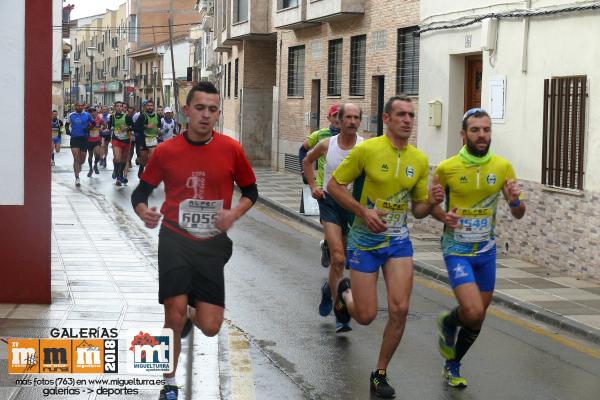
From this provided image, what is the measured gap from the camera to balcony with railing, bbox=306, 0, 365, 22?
25.3 metres

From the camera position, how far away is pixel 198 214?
684cm

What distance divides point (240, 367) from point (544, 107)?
780 cm

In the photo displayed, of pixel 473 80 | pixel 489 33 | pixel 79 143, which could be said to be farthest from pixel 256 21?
pixel 489 33

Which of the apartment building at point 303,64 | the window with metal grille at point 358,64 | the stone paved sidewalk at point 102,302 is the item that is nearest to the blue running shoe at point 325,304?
the stone paved sidewalk at point 102,302

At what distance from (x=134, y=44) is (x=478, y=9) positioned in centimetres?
8248

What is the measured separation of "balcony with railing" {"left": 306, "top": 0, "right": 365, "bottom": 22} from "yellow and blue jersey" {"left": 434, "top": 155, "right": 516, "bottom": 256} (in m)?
18.0

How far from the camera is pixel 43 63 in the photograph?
9664 mm

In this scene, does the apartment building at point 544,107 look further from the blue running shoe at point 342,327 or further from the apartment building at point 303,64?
the apartment building at point 303,64

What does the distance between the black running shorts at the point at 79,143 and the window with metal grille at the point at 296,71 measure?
7.20 metres

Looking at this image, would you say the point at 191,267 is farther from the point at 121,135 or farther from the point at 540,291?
the point at 121,135

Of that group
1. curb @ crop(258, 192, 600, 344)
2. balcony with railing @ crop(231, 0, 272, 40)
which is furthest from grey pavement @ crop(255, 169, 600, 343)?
balcony with railing @ crop(231, 0, 272, 40)

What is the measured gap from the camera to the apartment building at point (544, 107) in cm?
1323

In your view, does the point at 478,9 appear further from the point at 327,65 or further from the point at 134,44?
the point at 134,44

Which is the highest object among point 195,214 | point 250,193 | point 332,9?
point 332,9
